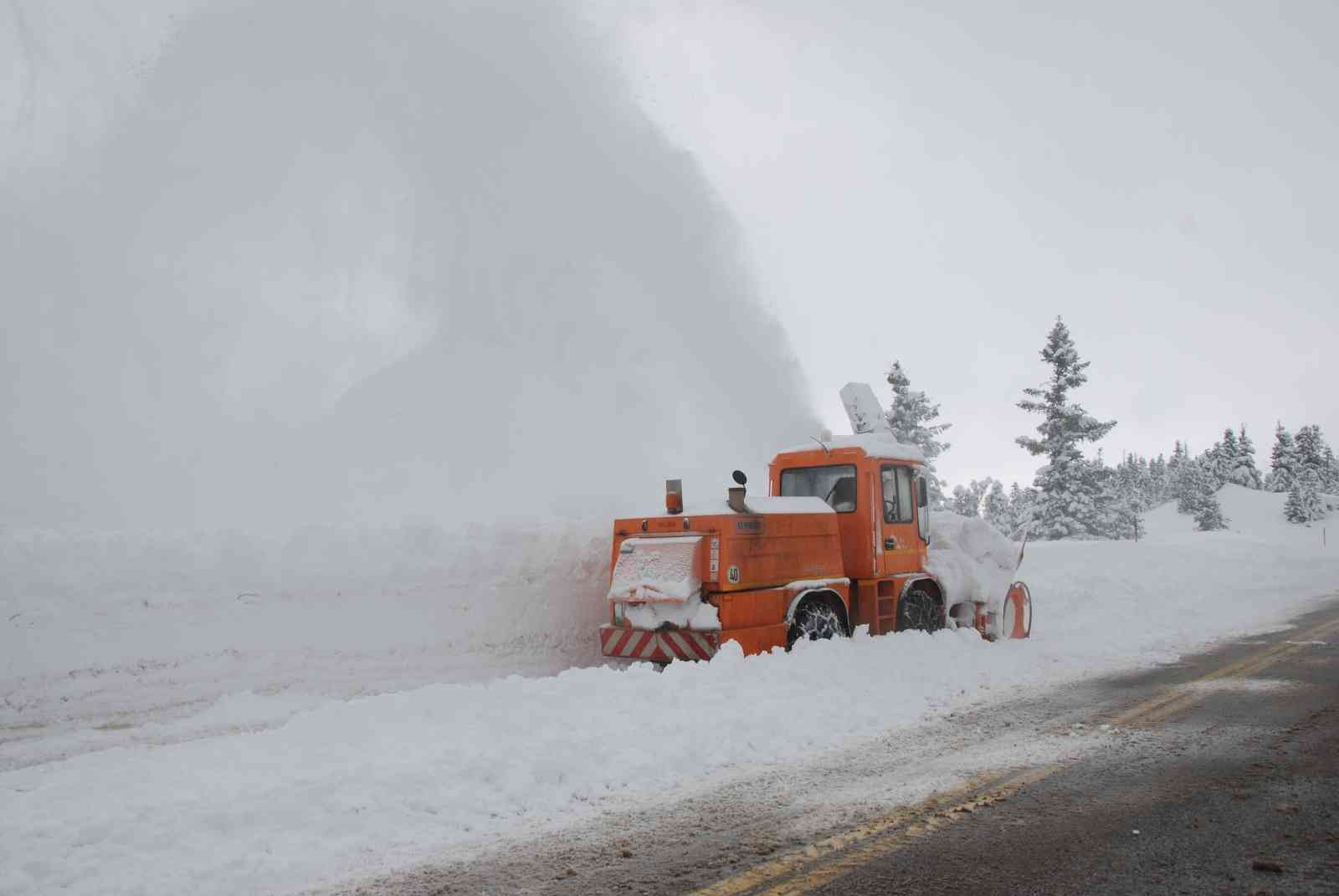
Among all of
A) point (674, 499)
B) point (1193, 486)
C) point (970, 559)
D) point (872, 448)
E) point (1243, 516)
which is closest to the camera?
point (674, 499)

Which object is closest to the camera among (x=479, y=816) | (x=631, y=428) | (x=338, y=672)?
(x=479, y=816)

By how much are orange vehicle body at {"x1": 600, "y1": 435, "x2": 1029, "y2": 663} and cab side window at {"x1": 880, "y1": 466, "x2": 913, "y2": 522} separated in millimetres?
16

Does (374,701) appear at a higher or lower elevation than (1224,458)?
lower

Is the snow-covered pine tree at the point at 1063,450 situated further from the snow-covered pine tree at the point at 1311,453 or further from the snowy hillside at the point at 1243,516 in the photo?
the snow-covered pine tree at the point at 1311,453

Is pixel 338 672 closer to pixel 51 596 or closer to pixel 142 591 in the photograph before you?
pixel 142 591

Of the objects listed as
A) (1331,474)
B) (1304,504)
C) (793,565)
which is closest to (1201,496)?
(1304,504)

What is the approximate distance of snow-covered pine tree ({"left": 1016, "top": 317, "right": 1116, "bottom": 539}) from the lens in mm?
45344

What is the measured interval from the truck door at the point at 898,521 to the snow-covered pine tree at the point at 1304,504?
9635cm

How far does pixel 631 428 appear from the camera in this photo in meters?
23.4

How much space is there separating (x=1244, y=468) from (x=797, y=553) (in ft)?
408

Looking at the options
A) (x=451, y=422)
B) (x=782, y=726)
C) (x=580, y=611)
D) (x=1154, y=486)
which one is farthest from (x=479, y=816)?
(x=1154, y=486)

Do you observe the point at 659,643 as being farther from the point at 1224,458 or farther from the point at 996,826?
the point at 1224,458

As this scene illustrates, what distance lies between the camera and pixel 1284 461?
3816 inches

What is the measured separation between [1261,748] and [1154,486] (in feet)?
523
